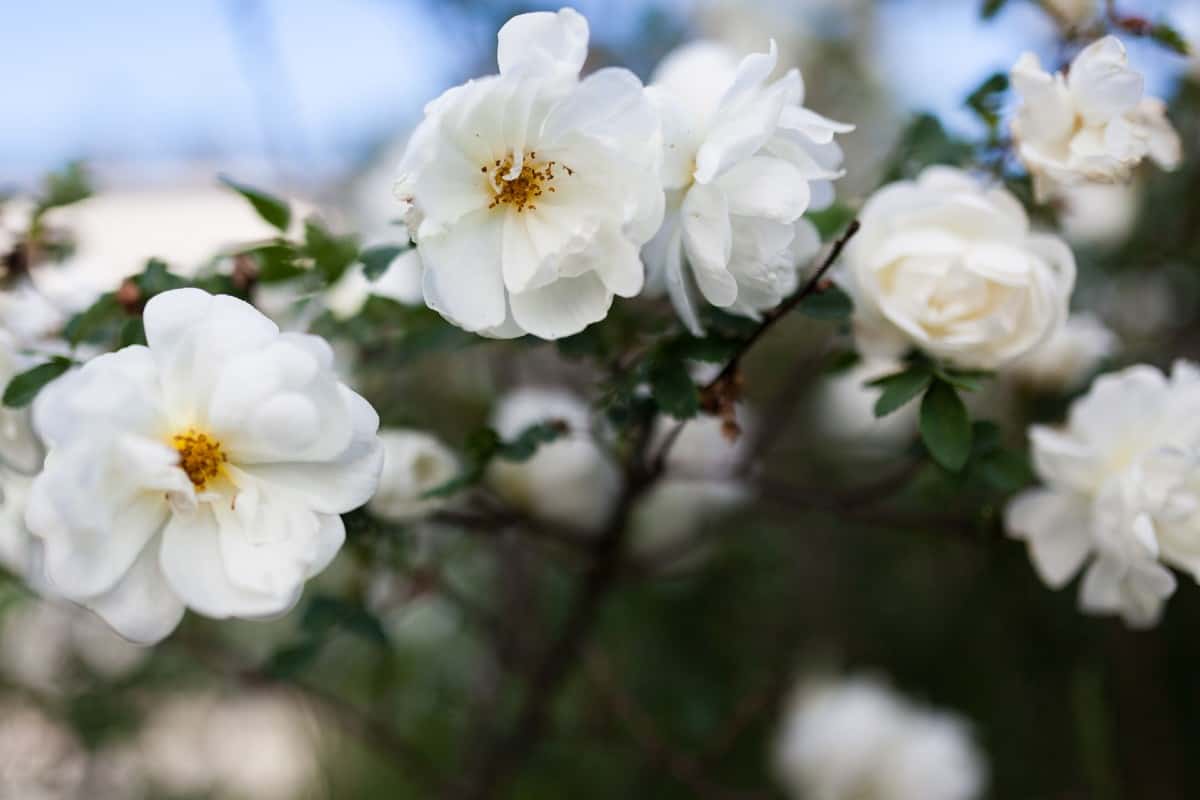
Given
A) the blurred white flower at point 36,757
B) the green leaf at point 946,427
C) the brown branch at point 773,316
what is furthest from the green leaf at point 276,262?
the blurred white flower at point 36,757

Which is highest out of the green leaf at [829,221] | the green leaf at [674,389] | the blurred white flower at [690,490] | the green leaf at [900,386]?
the green leaf at [829,221]

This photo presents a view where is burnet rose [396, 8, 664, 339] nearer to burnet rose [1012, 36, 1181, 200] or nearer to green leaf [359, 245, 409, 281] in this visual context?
green leaf [359, 245, 409, 281]

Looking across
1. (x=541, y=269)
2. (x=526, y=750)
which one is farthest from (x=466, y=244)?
(x=526, y=750)

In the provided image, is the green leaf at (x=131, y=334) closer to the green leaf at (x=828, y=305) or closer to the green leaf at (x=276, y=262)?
the green leaf at (x=276, y=262)

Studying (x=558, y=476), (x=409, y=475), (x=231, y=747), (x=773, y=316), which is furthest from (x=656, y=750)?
(x=231, y=747)

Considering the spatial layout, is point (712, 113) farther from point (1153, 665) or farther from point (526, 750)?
point (1153, 665)

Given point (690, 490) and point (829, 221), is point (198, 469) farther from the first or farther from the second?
point (690, 490)
